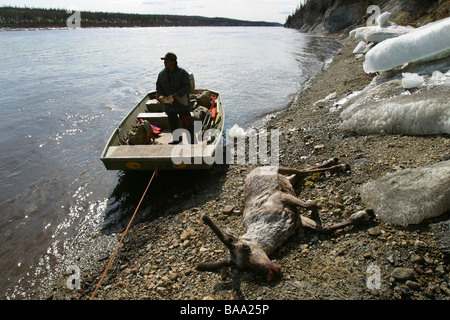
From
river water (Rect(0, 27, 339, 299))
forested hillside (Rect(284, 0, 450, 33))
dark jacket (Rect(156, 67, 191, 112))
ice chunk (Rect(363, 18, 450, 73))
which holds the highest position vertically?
forested hillside (Rect(284, 0, 450, 33))

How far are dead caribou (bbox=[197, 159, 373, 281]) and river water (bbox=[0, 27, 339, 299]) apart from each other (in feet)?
11.1

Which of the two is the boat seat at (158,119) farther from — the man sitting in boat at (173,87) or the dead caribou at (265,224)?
the dead caribou at (265,224)

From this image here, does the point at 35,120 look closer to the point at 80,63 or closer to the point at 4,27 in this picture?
the point at 80,63

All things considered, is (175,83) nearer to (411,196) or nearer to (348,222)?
(348,222)

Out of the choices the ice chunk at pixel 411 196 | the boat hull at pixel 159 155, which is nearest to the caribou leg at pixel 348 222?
the ice chunk at pixel 411 196

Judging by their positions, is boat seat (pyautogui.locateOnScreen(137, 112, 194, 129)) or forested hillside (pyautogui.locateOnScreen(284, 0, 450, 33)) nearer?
boat seat (pyautogui.locateOnScreen(137, 112, 194, 129))

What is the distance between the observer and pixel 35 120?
14.8 m

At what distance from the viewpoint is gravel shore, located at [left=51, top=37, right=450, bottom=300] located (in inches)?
140

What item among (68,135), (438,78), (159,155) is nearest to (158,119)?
(159,155)

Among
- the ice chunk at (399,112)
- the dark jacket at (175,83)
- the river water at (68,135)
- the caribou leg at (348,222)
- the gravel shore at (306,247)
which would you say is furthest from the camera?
the dark jacket at (175,83)

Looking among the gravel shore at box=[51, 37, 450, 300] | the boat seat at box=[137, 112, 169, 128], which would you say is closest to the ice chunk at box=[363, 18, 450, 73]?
the gravel shore at box=[51, 37, 450, 300]

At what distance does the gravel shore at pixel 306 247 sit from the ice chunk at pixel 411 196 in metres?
0.13

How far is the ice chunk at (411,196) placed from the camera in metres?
3.88

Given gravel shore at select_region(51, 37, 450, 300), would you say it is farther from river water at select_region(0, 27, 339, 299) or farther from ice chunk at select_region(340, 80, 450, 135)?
river water at select_region(0, 27, 339, 299)
